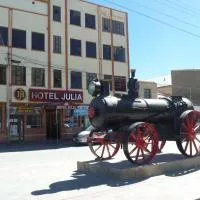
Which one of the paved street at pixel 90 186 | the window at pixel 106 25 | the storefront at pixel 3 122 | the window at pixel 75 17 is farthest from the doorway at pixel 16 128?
the paved street at pixel 90 186

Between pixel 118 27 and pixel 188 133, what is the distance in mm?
27794

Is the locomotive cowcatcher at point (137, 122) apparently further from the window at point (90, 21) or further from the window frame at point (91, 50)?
the window at point (90, 21)

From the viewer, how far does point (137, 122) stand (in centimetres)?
1327

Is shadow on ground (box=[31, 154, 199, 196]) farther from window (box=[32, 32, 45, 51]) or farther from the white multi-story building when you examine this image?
window (box=[32, 32, 45, 51])

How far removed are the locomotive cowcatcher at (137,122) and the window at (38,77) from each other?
20.6 m

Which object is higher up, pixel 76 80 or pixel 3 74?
pixel 3 74

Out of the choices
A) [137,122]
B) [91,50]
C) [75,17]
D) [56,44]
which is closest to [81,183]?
[137,122]

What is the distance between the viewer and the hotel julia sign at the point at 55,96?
3397 centimetres

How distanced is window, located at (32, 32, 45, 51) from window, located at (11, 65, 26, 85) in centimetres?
228

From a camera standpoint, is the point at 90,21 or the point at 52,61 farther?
the point at 90,21

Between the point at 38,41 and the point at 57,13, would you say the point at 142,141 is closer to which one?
the point at 38,41

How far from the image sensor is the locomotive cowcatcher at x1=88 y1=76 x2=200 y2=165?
41.7ft

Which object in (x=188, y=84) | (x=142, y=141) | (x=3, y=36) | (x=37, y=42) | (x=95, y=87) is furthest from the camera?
(x=188, y=84)

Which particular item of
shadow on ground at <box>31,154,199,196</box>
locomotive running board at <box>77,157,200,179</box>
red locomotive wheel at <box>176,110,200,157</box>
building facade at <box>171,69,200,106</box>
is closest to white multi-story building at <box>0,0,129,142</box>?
building facade at <box>171,69,200,106</box>
